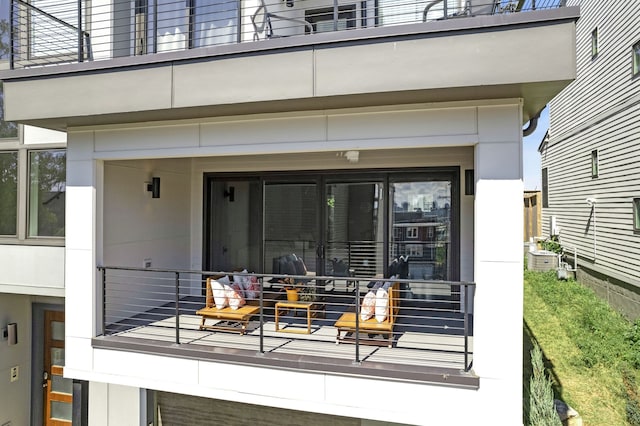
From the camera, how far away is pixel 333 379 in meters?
4.23

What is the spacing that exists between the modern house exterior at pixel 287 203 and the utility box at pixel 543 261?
12105 millimetres

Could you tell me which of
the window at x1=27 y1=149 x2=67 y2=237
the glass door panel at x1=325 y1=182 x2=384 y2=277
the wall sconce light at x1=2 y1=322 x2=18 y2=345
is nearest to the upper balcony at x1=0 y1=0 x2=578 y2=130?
the window at x1=27 y1=149 x2=67 y2=237

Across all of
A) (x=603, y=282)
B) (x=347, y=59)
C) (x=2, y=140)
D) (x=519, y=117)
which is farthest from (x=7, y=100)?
(x=603, y=282)

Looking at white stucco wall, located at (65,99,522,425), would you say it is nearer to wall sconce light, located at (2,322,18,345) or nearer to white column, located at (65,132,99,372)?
white column, located at (65,132,99,372)

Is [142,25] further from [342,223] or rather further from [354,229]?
[354,229]

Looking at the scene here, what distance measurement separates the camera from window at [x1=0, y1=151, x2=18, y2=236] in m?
6.36

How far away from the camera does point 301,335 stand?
5148 mm

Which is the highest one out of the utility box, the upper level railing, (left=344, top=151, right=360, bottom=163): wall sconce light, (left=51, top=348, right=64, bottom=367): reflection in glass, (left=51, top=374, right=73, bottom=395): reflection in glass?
the upper level railing

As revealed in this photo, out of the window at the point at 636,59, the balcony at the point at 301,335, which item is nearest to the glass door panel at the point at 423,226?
the balcony at the point at 301,335

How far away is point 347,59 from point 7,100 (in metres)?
4.11

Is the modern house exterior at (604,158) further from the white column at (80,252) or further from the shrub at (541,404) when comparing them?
the white column at (80,252)

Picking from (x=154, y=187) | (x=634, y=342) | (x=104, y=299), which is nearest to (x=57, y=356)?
(x=104, y=299)

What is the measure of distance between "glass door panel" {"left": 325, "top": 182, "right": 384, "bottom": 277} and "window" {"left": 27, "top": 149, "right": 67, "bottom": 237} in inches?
163

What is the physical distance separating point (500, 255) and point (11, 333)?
7.88 meters
